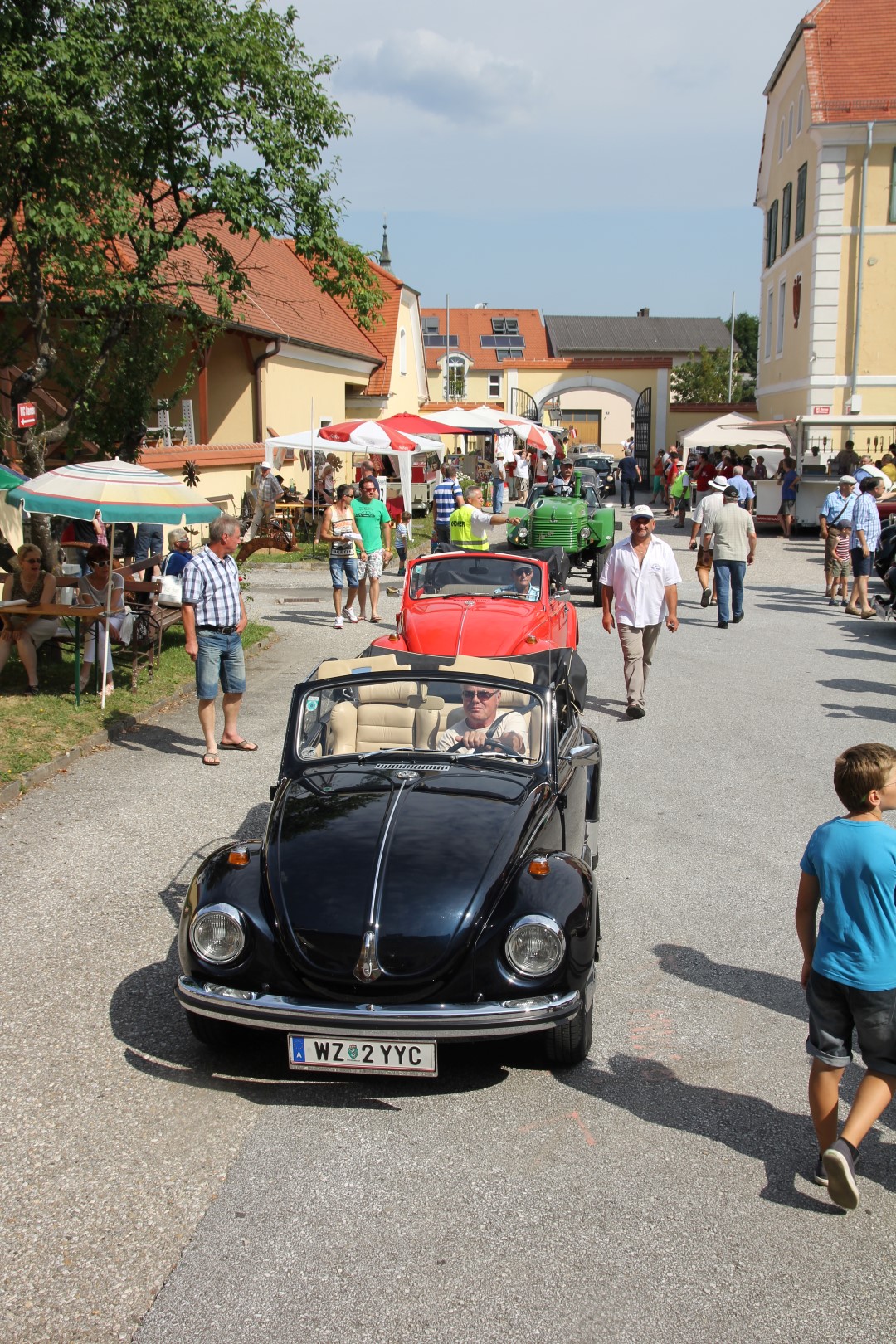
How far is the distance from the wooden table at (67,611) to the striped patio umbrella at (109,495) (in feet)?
0.52

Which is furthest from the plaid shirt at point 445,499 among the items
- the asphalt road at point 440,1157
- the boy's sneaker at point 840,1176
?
the boy's sneaker at point 840,1176

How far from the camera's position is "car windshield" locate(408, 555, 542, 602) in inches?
431

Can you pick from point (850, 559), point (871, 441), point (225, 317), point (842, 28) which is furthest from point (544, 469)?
point (225, 317)

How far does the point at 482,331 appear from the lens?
259 ft

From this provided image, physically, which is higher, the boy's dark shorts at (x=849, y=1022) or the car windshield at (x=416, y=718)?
the car windshield at (x=416, y=718)

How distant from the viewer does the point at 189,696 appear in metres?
11.5

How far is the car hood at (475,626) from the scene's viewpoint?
32.8 feet

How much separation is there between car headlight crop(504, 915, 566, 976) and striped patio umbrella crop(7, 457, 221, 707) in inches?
246

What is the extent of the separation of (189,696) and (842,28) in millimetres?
30470

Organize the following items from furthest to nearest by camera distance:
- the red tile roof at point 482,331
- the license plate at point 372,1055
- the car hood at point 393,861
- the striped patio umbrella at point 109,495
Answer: the red tile roof at point 482,331 < the striped patio umbrella at point 109,495 < the car hood at point 393,861 < the license plate at point 372,1055

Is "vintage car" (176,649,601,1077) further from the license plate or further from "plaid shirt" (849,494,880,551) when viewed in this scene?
"plaid shirt" (849,494,880,551)

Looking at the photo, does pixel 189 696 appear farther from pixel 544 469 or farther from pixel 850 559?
pixel 544 469

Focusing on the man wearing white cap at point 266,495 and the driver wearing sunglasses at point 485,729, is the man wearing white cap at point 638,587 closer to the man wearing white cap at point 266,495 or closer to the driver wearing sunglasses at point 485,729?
the driver wearing sunglasses at point 485,729

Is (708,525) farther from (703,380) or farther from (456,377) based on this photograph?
(456,377)
